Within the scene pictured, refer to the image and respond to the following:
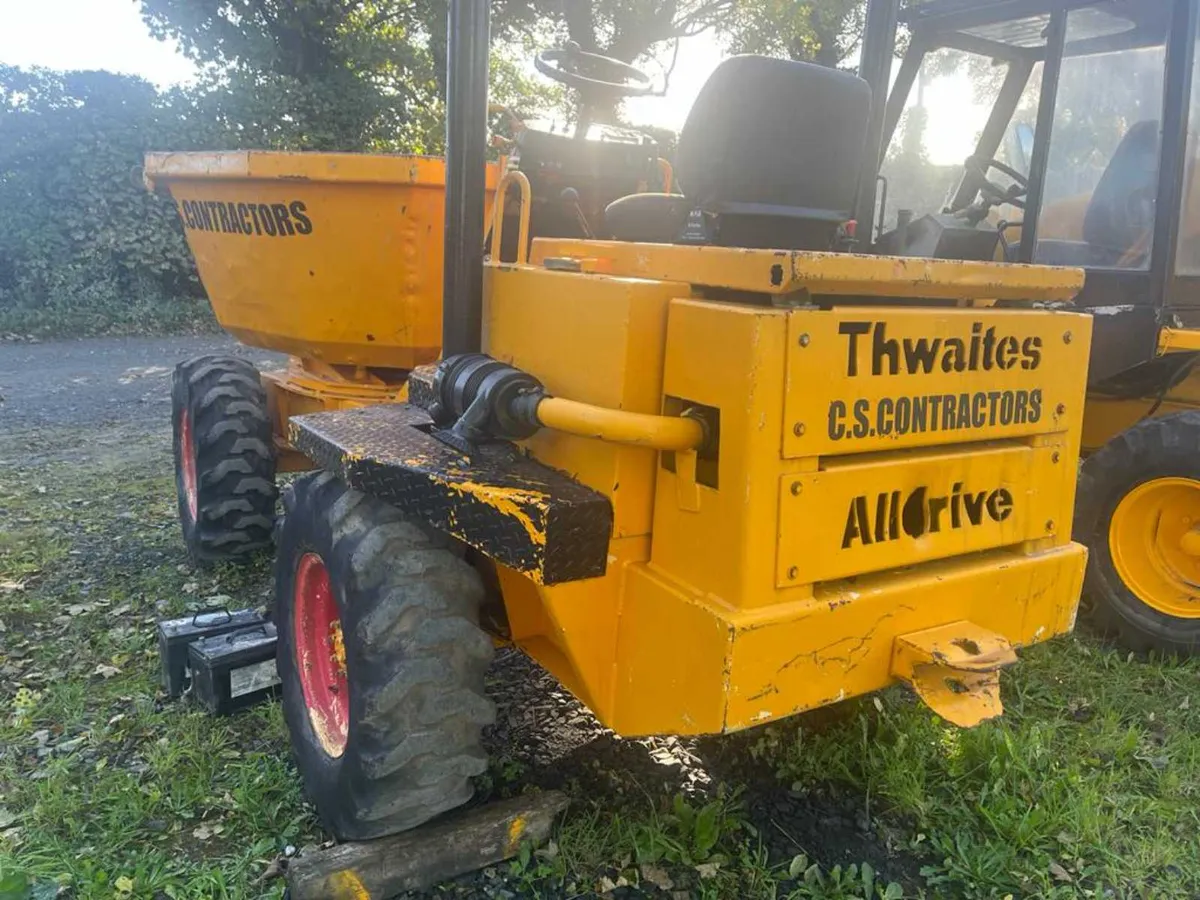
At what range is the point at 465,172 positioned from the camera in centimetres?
249

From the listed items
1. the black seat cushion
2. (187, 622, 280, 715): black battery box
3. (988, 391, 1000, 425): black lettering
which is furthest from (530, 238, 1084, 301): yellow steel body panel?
(187, 622, 280, 715): black battery box

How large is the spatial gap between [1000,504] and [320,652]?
5.98 feet

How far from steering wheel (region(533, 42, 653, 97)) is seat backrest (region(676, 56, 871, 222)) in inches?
56.4

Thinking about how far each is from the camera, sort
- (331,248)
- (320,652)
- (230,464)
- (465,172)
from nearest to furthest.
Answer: (465,172) → (320,652) → (331,248) → (230,464)

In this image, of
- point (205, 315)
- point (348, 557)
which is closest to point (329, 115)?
point (205, 315)

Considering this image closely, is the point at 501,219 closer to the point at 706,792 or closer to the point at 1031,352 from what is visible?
Result: the point at 1031,352

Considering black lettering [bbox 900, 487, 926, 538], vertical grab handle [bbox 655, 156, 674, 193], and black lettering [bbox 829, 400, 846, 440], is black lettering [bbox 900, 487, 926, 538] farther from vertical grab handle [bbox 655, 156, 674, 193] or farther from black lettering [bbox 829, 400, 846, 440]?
vertical grab handle [bbox 655, 156, 674, 193]

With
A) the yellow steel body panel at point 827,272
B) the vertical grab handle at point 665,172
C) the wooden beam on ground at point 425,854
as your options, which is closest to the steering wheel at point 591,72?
the vertical grab handle at point 665,172

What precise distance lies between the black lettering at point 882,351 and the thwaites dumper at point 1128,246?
1520 mm

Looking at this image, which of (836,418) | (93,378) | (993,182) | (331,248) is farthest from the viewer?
(93,378)

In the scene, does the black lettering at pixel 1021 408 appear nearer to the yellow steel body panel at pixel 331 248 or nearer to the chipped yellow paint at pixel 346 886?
the chipped yellow paint at pixel 346 886

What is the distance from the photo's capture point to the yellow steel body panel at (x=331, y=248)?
3.67 m

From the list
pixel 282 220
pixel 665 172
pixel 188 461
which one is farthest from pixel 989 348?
pixel 188 461

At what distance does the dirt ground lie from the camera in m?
2.38
